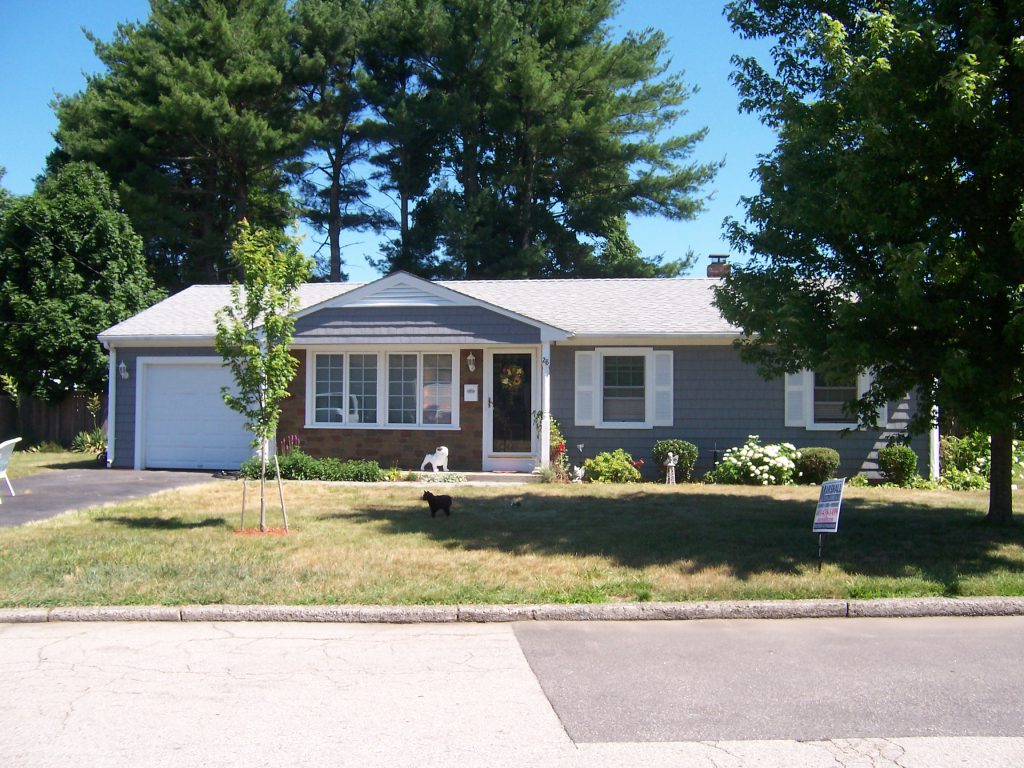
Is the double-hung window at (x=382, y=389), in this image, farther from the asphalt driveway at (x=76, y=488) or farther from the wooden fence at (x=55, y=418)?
the wooden fence at (x=55, y=418)

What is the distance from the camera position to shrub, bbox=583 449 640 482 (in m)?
16.2

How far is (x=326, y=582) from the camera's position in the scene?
26.3 feet

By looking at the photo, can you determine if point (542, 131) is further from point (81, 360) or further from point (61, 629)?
point (61, 629)

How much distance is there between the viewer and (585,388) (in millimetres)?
16984

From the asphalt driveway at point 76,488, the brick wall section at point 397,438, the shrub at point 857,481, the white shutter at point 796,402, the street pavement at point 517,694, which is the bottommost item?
the street pavement at point 517,694

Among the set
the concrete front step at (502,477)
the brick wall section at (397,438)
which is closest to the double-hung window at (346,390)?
the brick wall section at (397,438)

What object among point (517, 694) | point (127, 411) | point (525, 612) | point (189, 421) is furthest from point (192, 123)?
point (517, 694)

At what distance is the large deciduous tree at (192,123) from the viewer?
2945 cm

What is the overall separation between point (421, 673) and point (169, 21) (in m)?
31.5

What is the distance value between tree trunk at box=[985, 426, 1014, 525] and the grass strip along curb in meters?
3.35

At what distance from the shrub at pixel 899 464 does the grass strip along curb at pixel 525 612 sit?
870cm

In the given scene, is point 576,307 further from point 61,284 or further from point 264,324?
point 61,284

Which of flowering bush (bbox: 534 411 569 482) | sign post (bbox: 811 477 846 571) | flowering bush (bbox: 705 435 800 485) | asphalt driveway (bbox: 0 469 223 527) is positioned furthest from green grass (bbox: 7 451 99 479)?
sign post (bbox: 811 477 846 571)

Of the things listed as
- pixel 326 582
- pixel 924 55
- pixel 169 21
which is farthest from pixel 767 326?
pixel 169 21
